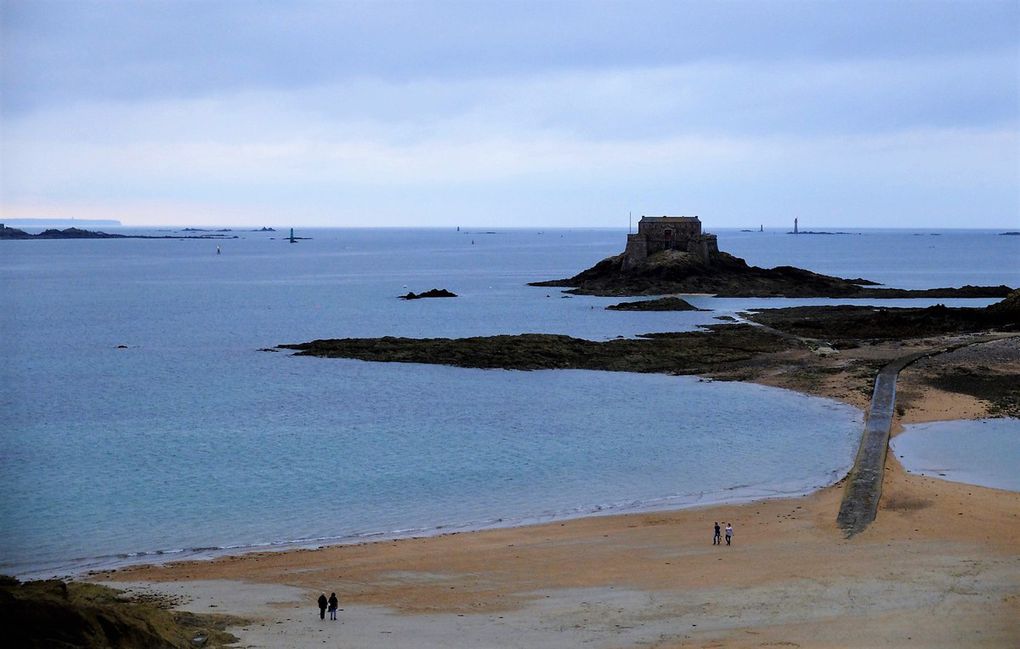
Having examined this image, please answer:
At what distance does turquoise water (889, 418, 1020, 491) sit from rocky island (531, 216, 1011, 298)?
169 feet

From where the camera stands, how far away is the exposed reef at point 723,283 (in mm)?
87688

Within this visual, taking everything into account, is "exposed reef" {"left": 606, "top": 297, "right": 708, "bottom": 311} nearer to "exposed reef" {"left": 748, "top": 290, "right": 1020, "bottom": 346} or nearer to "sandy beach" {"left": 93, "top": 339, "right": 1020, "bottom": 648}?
"exposed reef" {"left": 748, "top": 290, "right": 1020, "bottom": 346}

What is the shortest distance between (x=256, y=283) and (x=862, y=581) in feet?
348

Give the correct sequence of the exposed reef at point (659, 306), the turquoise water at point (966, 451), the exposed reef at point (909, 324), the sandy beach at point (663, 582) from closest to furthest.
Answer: the sandy beach at point (663, 582), the turquoise water at point (966, 451), the exposed reef at point (909, 324), the exposed reef at point (659, 306)

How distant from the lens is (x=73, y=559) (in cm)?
2272

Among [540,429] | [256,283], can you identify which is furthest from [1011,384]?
[256,283]

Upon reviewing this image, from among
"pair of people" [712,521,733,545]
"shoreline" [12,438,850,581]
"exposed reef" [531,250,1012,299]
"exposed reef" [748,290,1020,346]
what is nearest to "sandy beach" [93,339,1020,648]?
"pair of people" [712,521,733,545]

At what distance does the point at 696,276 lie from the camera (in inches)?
3551

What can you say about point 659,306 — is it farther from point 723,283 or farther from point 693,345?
point 693,345

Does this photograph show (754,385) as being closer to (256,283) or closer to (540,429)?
(540,429)

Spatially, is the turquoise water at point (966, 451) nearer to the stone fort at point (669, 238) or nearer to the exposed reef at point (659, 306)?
the exposed reef at point (659, 306)

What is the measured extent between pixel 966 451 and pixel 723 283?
58.2m

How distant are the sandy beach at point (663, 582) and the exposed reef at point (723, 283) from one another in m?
61.6

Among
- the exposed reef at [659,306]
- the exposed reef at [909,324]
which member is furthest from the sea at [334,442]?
the exposed reef at [909,324]
